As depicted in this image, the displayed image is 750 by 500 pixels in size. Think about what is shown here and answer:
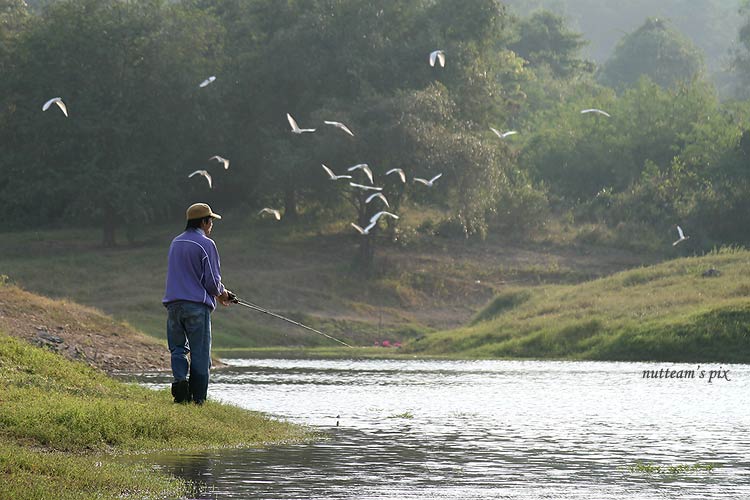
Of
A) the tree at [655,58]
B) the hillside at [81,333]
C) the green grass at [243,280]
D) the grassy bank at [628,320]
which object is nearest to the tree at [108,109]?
the green grass at [243,280]

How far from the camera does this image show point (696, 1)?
173500mm

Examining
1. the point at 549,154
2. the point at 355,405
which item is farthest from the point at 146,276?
the point at 355,405

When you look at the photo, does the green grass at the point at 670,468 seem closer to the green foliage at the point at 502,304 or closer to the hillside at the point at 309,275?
the hillside at the point at 309,275

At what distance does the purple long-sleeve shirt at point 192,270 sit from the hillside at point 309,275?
33731 millimetres

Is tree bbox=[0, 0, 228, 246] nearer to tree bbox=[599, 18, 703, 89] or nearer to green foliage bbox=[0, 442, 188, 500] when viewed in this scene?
green foliage bbox=[0, 442, 188, 500]

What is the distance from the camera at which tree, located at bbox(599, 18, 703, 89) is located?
124 m

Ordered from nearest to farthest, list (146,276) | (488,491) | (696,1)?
(488,491) → (146,276) → (696,1)

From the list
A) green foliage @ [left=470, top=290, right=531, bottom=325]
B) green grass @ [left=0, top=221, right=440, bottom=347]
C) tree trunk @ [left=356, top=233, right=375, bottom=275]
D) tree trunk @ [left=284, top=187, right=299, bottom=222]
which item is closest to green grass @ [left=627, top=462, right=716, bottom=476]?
green grass @ [left=0, top=221, right=440, bottom=347]

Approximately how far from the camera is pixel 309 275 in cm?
6284

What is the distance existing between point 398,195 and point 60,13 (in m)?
17.2

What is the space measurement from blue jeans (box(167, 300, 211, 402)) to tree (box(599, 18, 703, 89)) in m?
110

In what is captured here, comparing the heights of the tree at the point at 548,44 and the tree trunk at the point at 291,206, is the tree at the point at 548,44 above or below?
above

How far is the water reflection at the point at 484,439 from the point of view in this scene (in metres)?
13.0

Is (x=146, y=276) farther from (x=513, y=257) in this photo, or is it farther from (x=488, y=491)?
(x=488, y=491)
